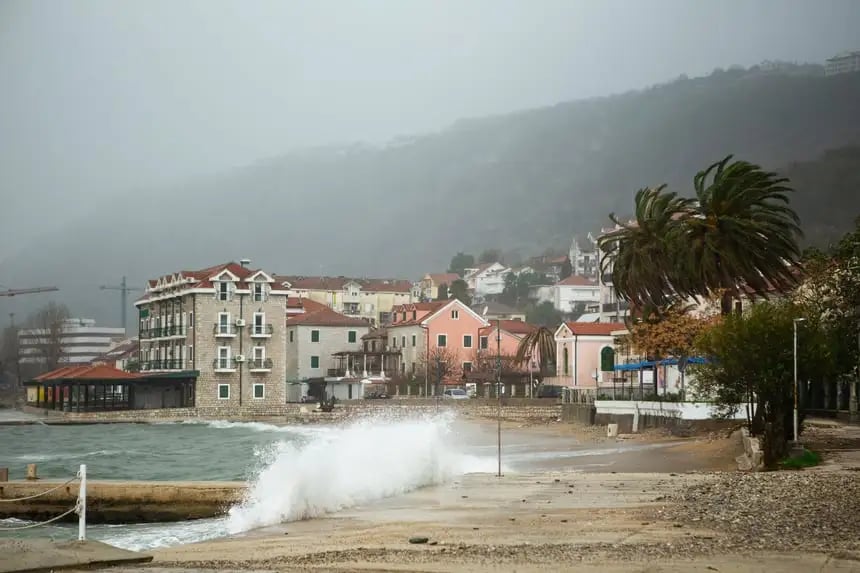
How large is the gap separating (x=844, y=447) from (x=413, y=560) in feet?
71.3

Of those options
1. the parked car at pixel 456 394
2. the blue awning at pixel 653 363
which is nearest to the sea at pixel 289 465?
the blue awning at pixel 653 363

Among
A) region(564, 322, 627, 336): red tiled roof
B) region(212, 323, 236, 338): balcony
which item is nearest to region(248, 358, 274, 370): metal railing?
region(212, 323, 236, 338): balcony

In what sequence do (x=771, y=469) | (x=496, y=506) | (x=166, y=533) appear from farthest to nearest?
(x=771, y=469), (x=166, y=533), (x=496, y=506)

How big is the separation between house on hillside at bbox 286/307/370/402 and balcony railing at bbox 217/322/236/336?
14.7 meters

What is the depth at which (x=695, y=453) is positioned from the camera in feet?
124

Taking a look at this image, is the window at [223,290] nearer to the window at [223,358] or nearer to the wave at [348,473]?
the window at [223,358]

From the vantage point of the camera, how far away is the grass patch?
2823cm

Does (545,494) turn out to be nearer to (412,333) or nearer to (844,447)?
(844,447)

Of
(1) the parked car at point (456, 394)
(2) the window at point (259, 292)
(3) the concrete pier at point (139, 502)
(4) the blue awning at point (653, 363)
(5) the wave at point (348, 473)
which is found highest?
(2) the window at point (259, 292)

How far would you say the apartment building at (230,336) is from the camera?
99562 mm

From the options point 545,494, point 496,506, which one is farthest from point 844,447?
point 496,506

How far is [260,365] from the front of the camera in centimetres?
10119

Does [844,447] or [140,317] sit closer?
[844,447]

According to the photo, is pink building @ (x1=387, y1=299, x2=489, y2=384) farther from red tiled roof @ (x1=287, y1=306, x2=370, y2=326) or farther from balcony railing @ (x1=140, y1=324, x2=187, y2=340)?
balcony railing @ (x1=140, y1=324, x2=187, y2=340)
